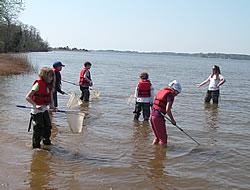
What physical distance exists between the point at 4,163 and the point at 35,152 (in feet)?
2.36

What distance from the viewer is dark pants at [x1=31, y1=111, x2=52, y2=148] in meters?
5.61

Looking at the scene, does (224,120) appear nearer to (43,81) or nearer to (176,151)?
(176,151)

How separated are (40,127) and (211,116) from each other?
707 centimetres

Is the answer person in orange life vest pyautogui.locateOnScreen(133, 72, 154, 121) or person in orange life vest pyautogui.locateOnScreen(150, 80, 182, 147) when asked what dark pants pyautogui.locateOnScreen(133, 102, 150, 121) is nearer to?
person in orange life vest pyautogui.locateOnScreen(133, 72, 154, 121)

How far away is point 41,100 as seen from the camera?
554cm

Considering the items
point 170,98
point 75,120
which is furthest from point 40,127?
point 170,98

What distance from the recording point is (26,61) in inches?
1067

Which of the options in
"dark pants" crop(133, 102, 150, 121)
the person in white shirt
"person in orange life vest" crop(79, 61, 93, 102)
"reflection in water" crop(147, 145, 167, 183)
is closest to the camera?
"reflection in water" crop(147, 145, 167, 183)

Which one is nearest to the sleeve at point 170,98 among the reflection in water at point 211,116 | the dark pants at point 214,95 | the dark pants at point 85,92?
the reflection in water at point 211,116

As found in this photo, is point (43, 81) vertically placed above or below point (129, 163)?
above

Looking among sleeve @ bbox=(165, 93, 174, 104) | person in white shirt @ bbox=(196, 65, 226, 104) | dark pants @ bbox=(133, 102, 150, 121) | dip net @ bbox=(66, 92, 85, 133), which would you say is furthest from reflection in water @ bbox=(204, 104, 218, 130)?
dip net @ bbox=(66, 92, 85, 133)

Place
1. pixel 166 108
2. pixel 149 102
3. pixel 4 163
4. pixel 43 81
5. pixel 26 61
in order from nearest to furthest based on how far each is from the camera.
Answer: pixel 4 163, pixel 43 81, pixel 166 108, pixel 149 102, pixel 26 61

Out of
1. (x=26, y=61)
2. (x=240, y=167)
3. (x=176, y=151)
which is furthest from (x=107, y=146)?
(x=26, y=61)

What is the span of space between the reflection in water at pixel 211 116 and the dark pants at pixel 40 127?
5.19 meters
